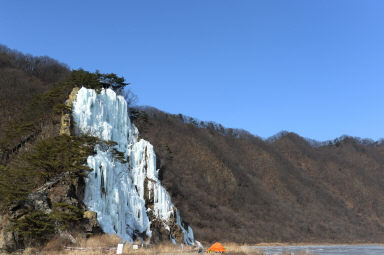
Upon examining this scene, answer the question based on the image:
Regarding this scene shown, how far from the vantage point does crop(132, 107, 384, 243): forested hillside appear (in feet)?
267

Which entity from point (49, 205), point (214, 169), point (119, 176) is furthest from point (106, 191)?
point (214, 169)

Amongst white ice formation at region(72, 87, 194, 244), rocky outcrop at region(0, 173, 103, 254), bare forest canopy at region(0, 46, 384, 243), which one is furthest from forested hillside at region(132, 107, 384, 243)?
rocky outcrop at region(0, 173, 103, 254)

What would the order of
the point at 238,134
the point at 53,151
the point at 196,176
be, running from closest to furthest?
the point at 53,151, the point at 196,176, the point at 238,134

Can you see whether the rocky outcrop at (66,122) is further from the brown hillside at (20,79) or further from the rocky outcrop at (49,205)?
the brown hillside at (20,79)

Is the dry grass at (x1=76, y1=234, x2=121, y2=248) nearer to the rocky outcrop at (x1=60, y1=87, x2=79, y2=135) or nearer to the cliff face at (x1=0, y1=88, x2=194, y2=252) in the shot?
the cliff face at (x1=0, y1=88, x2=194, y2=252)

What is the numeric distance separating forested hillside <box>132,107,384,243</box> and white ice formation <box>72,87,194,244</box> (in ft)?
36.9

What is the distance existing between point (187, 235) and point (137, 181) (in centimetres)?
1100

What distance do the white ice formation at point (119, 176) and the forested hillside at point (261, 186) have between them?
36.9 ft

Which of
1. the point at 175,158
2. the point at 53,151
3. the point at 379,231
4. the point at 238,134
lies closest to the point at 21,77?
the point at 175,158

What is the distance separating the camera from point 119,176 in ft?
112

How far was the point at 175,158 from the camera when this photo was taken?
9325 cm

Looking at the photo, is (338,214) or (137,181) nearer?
(137,181)

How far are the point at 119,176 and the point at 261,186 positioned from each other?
75522mm

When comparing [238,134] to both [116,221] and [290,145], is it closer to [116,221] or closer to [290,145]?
[290,145]
